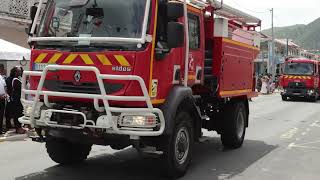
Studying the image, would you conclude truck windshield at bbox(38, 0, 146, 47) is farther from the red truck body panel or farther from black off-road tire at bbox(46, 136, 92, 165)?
black off-road tire at bbox(46, 136, 92, 165)

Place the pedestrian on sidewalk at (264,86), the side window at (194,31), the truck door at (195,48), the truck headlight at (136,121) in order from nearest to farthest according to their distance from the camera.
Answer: the truck headlight at (136,121) < the truck door at (195,48) < the side window at (194,31) < the pedestrian on sidewalk at (264,86)

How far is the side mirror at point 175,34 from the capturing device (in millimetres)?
6539

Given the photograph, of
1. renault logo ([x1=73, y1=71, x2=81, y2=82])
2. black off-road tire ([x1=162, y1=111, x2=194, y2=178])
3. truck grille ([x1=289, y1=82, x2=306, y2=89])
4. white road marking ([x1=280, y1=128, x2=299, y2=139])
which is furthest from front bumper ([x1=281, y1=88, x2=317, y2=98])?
renault logo ([x1=73, y1=71, x2=81, y2=82])

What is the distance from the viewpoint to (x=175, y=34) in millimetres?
6551

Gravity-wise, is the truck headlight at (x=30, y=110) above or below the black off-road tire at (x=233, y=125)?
above

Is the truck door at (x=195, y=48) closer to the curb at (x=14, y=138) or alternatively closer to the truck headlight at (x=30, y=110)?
the truck headlight at (x=30, y=110)

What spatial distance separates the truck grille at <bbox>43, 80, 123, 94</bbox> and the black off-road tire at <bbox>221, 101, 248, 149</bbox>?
4.14 metres

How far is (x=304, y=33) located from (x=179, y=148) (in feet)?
631

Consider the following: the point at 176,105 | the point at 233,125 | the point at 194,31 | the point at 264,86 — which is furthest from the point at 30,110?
the point at 264,86

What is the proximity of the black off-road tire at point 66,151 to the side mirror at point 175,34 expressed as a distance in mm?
2359

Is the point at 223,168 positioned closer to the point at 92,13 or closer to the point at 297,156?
the point at 297,156

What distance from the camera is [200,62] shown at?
26.9 ft

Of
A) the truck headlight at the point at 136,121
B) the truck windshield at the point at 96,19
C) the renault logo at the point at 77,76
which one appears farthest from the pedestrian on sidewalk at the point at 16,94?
the truck headlight at the point at 136,121

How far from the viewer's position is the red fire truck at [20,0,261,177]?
6.29 meters
